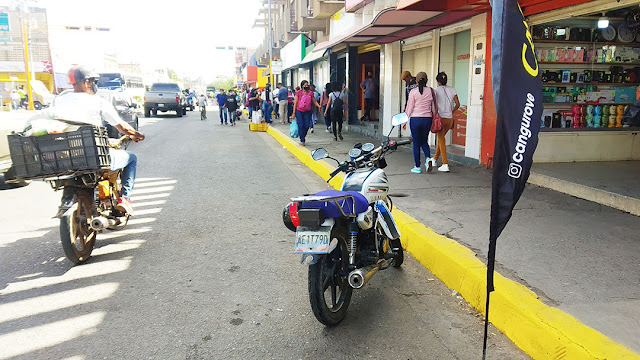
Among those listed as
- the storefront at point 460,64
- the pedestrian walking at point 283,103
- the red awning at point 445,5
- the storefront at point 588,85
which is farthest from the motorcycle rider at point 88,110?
the pedestrian walking at point 283,103

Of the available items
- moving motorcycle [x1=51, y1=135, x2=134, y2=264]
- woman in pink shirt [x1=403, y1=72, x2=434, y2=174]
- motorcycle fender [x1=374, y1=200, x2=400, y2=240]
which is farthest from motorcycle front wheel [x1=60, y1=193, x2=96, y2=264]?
woman in pink shirt [x1=403, y1=72, x2=434, y2=174]

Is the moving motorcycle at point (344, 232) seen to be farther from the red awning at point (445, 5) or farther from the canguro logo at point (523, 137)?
the red awning at point (445, 5)

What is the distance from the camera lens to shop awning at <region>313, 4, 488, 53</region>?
904 centimetres

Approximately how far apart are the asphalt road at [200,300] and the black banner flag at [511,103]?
1.19 meters

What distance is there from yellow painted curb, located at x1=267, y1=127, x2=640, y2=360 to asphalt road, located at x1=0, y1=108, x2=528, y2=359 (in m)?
0.11

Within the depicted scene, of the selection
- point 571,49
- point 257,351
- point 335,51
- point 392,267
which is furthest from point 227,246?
point 335,51

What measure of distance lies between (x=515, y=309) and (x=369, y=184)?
4.45ft

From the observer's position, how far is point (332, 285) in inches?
134

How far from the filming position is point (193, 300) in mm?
3766

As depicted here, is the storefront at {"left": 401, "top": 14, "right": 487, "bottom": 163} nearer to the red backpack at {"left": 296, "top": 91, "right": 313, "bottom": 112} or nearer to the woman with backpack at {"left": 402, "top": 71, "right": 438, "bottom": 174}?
the woman with backpack at {"left": 402, "top": 71, "right": 438, "bottom": 174}

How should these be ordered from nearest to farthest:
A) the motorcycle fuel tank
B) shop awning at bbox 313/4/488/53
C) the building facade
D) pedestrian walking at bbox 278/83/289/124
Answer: the motorcycle fuel tank < the building facade < shop awning at bbox 313/4/488/53 < pedestrian walking at bbox 278/83/289/124

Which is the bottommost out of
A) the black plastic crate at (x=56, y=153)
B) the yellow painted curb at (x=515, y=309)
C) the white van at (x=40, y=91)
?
the yellow painted curb at (x=515, y=309)

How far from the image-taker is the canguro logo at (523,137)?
7.91 ft

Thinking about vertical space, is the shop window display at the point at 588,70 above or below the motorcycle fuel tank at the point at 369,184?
above
